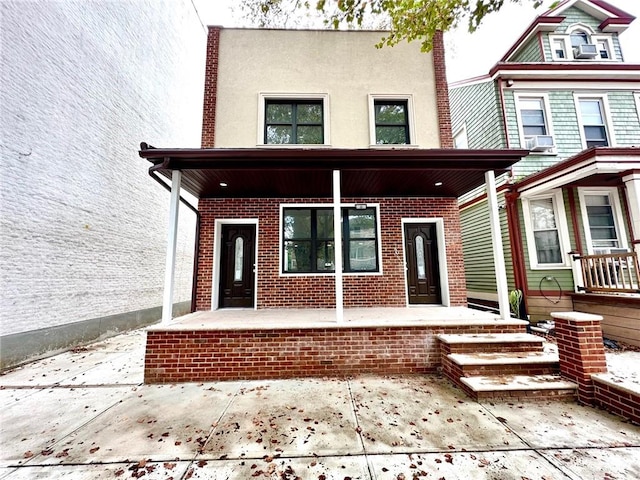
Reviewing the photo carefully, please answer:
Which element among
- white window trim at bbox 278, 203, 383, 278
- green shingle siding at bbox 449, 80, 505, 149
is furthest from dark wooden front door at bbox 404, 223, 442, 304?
green shingle siding at bbox 449, 80, 505, 149

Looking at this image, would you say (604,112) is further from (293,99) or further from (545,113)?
(293,99)

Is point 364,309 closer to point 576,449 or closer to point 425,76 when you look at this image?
point 576,449

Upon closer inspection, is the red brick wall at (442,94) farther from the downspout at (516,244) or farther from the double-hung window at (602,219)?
the double-hung window at (602,219)

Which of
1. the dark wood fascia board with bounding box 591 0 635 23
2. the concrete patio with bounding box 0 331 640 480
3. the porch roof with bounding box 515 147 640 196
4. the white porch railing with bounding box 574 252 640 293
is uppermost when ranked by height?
the dark wood fascia board with bounding box 591 0 635 23

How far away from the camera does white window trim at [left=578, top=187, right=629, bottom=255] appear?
6.71m

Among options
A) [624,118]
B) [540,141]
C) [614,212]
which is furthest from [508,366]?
[624,118]

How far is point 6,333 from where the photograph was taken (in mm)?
4176

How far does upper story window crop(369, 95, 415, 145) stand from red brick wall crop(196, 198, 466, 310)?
60.6 inches

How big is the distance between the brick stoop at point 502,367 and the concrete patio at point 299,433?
0.15m

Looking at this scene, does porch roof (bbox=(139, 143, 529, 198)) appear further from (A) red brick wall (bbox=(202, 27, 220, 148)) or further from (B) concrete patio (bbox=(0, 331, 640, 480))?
(B) concrete patio (bbox=(0, 331, 640, 480))

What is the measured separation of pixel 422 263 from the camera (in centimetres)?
620

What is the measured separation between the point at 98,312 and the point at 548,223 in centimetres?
1100

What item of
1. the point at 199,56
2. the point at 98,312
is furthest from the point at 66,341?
the point at 199,56

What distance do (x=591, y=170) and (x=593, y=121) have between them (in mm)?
3673
